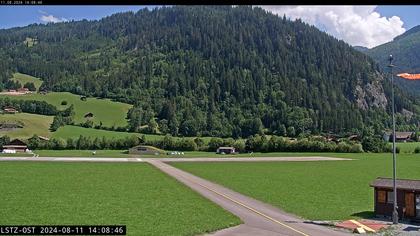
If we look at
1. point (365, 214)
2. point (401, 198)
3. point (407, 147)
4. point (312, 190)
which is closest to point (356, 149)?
point (407, 147)

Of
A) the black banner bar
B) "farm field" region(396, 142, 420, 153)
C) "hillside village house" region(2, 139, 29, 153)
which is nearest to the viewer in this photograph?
the black banner bar

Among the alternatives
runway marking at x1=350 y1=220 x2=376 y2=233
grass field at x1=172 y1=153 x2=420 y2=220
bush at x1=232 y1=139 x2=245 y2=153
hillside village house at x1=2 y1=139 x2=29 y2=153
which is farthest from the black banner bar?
hillside village house at x1=2 y1=139 x2=29 y2=153

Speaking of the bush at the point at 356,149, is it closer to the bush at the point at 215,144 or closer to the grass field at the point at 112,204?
the bush at the point at 215,144

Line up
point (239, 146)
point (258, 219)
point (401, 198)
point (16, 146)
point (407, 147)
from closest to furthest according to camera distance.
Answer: point (258, 219), point (401, 198), point (16, 146), point (239, 146), point (407, 147)

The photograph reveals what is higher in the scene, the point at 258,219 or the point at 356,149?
the point at 356,149

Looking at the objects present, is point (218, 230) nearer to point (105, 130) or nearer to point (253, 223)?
point (253, 223)

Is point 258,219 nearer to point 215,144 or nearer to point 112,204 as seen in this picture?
point 112,204

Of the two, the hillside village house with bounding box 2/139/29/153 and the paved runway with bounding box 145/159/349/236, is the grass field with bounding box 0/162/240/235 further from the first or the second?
the hillside village house with bounding box 2/139/29/153
